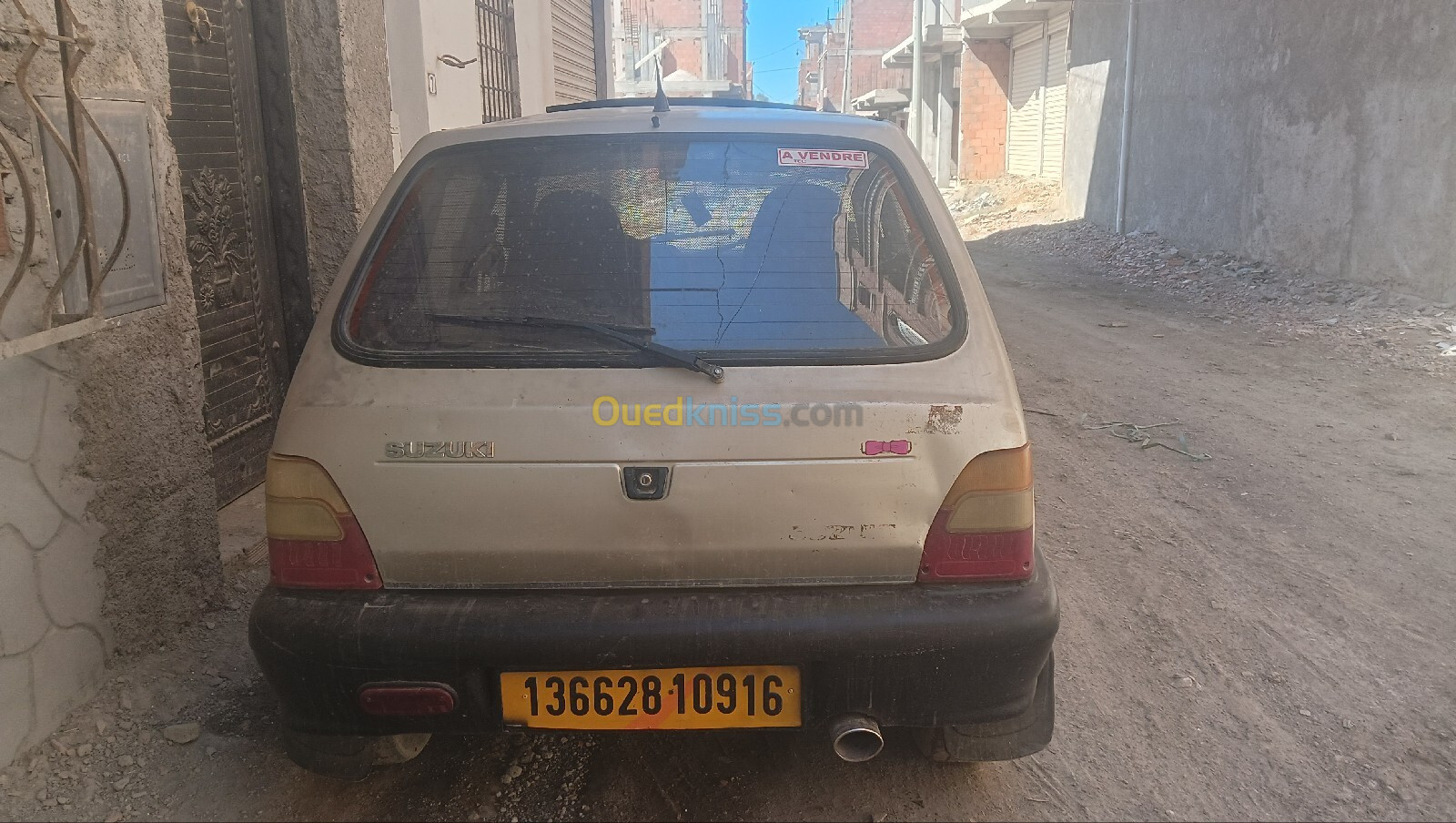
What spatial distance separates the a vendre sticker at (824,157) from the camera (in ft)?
8.30

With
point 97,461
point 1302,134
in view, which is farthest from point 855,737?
point 1302,134

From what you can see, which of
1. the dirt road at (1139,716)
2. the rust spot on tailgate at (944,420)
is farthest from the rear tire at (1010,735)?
the rust spot on tailgate at (944,420)

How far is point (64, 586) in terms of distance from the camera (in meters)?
2.88

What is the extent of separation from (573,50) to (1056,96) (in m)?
12.3

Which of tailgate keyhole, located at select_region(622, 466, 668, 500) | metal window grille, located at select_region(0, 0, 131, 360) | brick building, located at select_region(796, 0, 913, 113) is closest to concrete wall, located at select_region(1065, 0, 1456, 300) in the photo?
tailgate keyhole, located at select_region(622, 466, 668, 500)

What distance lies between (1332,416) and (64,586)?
606 centimetres

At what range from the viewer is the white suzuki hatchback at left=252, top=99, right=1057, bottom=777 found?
218 centimetres

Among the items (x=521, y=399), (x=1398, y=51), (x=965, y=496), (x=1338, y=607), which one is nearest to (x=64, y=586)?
(x=521, y=399)

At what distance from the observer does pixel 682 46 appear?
49.7 metres

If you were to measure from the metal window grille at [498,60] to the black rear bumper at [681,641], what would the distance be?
6354 mm

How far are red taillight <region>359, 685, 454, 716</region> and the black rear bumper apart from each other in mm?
19

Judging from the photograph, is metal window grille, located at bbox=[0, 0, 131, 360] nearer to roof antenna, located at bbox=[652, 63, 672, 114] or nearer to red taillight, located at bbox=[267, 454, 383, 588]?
red taillight, located at bbox=[267, 454, 383, 588]

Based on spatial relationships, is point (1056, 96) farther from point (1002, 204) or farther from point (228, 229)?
point (228, 229)

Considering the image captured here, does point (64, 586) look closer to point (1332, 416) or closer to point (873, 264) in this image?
point (873, 264)
